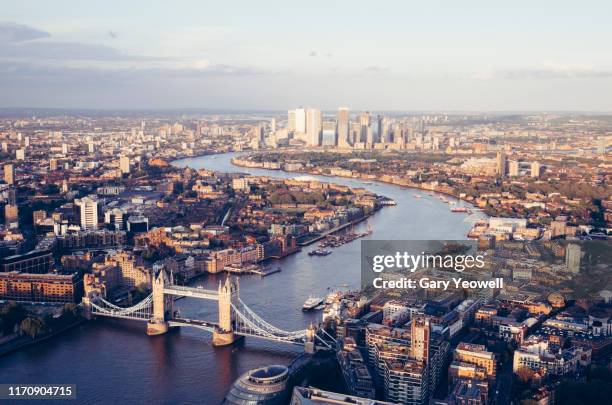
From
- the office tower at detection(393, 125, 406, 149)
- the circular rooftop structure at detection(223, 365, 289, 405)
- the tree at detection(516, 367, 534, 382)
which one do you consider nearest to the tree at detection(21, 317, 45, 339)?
the circular rooftop structure at detection(223, 365, 289, 405)

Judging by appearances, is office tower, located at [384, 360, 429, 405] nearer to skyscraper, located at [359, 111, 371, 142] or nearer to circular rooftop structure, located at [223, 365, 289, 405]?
circular rooftop structure, located at [223, 365, 289, 405]

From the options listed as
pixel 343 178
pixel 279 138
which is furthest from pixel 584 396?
pixel 279 138

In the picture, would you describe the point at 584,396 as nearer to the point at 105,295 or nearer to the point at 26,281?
the point at 105,295

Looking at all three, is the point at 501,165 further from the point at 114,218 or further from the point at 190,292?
the point at 190,292

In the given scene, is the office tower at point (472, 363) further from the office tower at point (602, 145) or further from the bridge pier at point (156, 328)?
the office tower at point (602, 145)

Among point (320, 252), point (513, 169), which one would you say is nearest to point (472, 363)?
point (320, 252)

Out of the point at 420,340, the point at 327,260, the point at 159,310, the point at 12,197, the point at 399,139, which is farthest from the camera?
the point at 399,139
